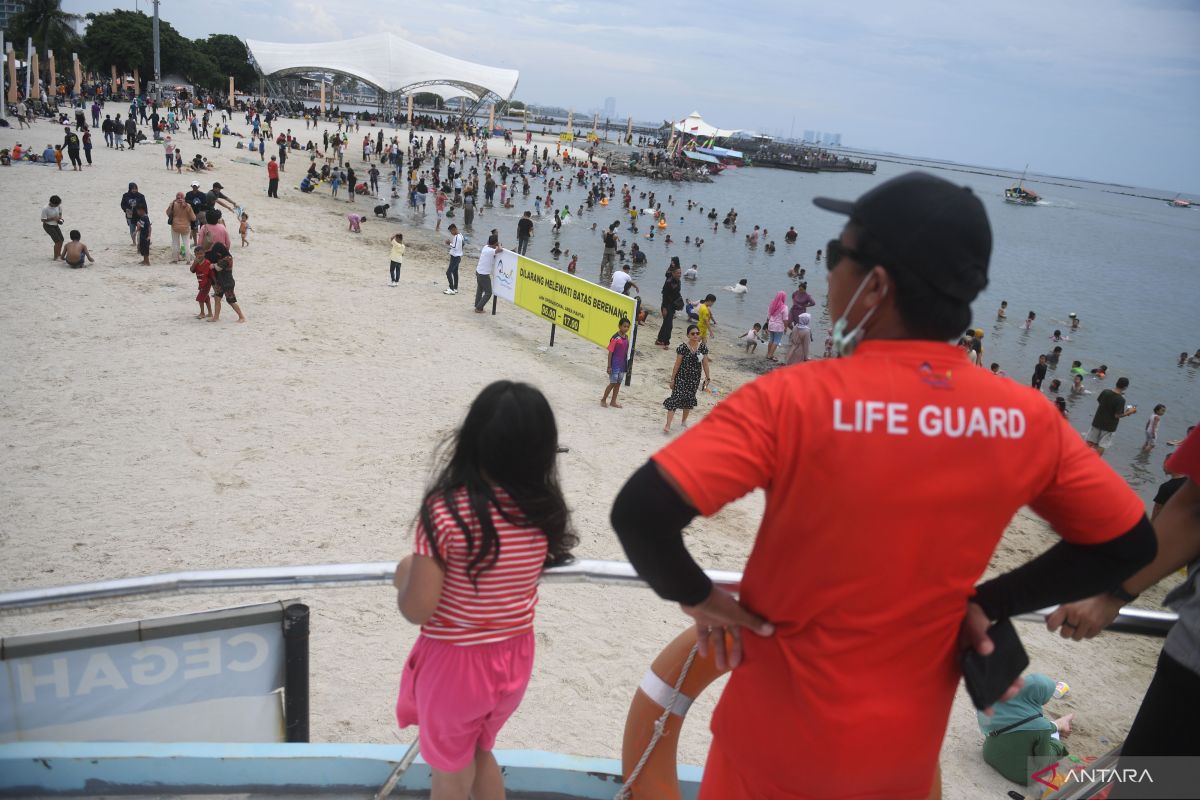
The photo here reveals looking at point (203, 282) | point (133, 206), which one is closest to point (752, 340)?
point (203, 282)

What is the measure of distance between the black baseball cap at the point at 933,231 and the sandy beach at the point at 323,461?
0.84 metres

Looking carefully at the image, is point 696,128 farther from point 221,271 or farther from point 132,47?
point 221,271

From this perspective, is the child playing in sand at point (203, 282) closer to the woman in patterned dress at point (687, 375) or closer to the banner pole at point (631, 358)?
the banner pole at point (631, 358)

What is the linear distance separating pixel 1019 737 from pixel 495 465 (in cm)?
564

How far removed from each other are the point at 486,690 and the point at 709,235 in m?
48.0

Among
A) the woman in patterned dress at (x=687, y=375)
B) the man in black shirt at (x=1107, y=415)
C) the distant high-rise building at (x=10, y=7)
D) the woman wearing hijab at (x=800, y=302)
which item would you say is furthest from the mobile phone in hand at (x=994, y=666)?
the distant high-rise building at (x=10, y=7)

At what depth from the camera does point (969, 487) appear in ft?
4.34

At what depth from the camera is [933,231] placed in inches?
52.4

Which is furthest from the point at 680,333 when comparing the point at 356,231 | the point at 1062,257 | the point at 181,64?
the point at 181,64

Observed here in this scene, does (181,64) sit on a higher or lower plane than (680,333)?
higher

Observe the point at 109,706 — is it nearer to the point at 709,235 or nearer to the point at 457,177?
the point at 709,235

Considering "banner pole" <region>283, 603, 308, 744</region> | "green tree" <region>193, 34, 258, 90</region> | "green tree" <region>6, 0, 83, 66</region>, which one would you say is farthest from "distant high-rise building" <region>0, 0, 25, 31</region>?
→ "banner pole" <region>283, 603, 308, 744</region>

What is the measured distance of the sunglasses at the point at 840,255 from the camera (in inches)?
55.1

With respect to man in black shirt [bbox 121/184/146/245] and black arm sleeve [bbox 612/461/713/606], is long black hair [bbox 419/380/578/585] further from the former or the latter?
man in black shirt [bbox 121/184/146/245]
